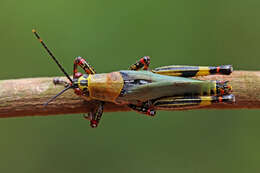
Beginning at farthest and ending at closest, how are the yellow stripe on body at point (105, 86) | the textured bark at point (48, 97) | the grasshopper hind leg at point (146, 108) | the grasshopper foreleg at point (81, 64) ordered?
the grasshopper foreleg at point (81, 64)
the grasshopper hind leg at point (146, 108)
the yellow stripe on body at point (105, 86)
the textured bark at point (48, 97)

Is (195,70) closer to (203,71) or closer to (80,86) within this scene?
(203,71)

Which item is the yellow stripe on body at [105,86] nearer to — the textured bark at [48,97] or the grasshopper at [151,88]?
the grasshopper at [151,88]

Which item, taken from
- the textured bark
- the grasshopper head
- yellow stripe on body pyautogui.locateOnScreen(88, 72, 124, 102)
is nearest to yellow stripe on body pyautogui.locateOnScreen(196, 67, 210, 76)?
the textured bark

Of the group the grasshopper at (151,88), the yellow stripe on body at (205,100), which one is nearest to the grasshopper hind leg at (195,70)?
the grasshopper at (151,88)

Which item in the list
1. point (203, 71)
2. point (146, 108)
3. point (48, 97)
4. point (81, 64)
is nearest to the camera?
point (48, 97)

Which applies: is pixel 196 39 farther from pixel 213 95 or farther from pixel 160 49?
pixel 213 95

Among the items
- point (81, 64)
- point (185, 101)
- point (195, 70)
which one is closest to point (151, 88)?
point (185, 101)

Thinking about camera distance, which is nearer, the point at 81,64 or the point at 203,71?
the point at 203,71

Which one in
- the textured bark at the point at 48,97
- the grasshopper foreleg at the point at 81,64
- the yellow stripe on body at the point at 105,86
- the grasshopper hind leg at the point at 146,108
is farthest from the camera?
the grasshopper foreleg at the point at 81,64

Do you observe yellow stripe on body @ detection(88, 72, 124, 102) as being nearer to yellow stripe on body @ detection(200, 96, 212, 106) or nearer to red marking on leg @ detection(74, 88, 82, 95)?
red marking on leg @ detection(74, 88, 82, 95)
